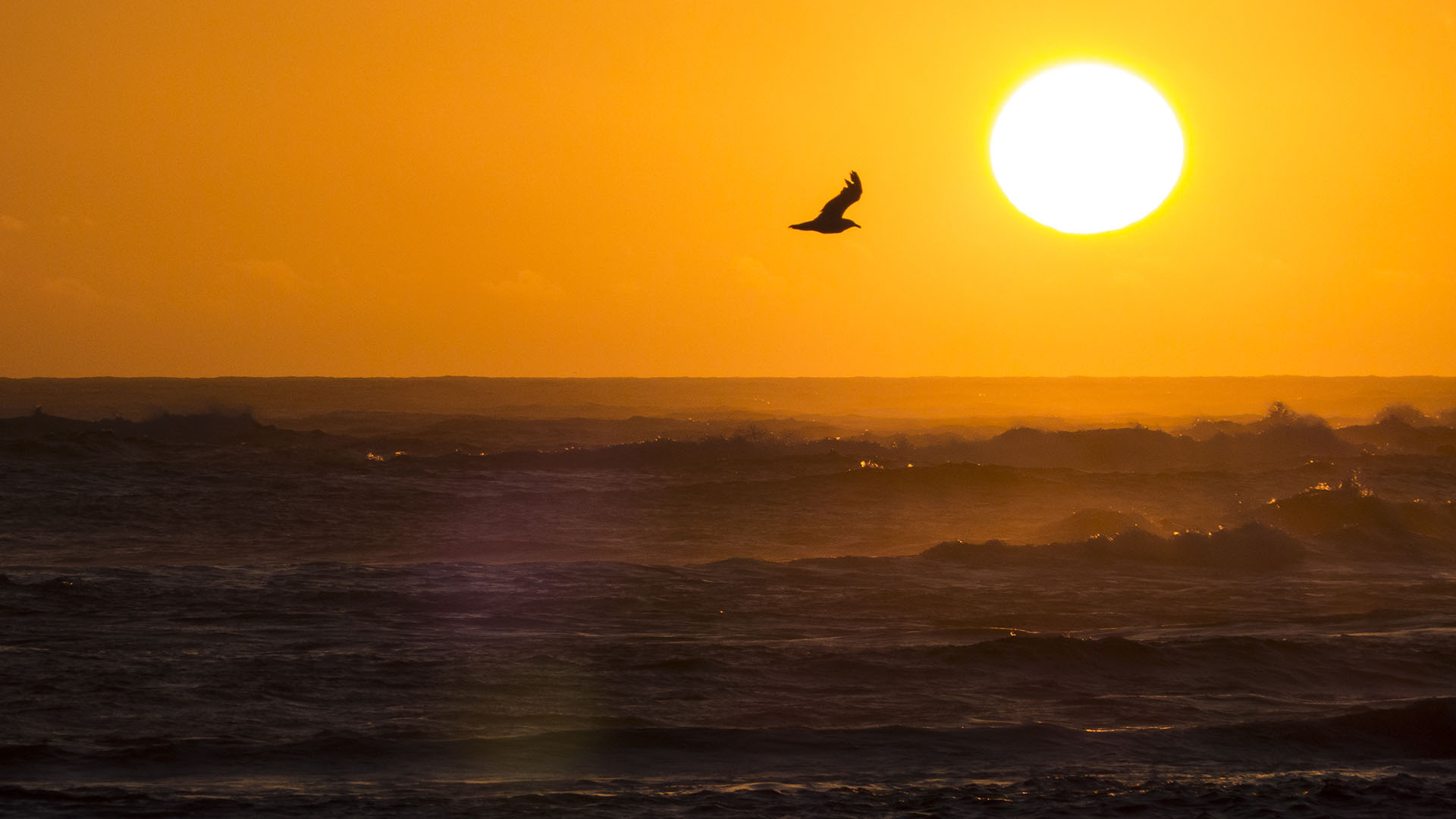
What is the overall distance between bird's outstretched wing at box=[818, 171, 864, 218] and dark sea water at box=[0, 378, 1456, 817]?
13.0 feet

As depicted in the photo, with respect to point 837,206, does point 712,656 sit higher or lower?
lower

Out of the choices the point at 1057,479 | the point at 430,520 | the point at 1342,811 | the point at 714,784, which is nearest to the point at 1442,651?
the point at 1342,811

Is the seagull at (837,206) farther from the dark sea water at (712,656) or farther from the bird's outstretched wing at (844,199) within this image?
the dark sea water at (712,656)

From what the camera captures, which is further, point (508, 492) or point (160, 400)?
point (160, 400)

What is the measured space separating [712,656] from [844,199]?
425 centimetres

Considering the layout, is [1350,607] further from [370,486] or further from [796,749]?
[370,486]

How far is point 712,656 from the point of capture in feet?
42.1

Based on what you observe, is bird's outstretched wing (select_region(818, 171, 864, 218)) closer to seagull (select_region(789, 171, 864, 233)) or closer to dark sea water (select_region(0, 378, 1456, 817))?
seagull (select_region(789, 171, 864, 233))

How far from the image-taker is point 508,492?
31.8 metres

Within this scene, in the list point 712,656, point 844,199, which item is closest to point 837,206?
point 844,199

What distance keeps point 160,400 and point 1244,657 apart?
96988mm

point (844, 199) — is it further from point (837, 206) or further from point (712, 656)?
point (712, 656)

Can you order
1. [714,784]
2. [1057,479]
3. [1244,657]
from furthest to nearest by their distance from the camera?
[1057,479] < [1244,657] < [714,784]

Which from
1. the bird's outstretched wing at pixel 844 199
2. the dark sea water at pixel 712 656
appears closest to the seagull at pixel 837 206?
the bird's outstretched wing at pixel 844 199
